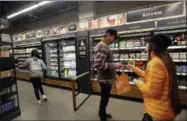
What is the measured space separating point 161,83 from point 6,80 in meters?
3.40

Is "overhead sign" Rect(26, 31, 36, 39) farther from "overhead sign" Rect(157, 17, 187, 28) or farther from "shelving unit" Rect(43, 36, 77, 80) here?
"overhead sign" Rect(157, 17, 187, 28)

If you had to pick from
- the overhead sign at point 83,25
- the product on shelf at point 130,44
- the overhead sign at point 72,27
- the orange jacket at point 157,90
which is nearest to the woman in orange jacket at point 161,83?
the orange jacket at point 157,90

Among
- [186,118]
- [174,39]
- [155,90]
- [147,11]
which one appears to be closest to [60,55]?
[147,11]

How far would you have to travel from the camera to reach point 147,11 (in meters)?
4.09

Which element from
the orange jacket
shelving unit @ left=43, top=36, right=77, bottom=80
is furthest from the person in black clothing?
the orange jacket

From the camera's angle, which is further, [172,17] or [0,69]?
[172,17]

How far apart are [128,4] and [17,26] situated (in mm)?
8548

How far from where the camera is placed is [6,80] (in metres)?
3.57

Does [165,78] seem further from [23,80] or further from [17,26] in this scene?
[17,26]

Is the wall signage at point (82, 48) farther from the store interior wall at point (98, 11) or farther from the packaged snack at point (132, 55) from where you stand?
the packaged snack at point (132, 55)

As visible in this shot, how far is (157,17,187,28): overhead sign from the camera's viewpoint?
353cm

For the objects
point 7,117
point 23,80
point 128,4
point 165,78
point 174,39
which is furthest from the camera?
point 23,80

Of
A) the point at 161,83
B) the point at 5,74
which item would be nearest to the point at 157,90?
the point at 161,83

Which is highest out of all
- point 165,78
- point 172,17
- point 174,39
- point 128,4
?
point 128,4
